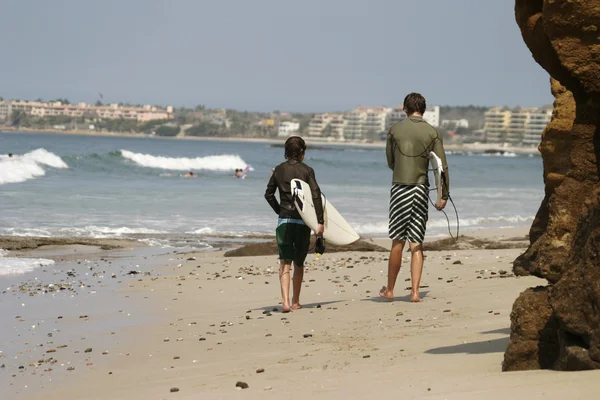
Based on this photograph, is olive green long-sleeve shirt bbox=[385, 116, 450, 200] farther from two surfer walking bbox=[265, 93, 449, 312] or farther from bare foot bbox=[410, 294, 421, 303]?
bare foot bbox=[410, 294, 421, 303]

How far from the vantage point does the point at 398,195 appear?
8.72m

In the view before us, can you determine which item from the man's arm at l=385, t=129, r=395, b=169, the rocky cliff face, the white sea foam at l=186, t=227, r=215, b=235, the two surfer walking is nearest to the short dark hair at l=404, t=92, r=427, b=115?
the two surfer walking

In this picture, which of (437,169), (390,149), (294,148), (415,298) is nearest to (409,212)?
(437,169)

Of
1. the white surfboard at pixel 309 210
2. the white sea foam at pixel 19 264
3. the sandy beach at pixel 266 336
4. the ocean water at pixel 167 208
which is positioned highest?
the white surfboard at pixel 309 210

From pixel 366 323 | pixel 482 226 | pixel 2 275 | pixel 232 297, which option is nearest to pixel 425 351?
pixel 366 323

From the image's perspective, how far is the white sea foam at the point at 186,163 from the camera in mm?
65438

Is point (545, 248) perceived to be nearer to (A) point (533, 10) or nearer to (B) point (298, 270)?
(A) point (533, 10)

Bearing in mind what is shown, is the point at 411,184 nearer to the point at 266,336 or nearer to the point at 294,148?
the point at 294,148

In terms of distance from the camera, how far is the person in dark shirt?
8.77m

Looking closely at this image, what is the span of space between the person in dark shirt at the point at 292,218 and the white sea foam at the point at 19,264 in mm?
4783

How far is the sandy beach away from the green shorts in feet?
1.52

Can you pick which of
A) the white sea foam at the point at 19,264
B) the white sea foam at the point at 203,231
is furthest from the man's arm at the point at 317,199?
the white sea foam at the point at 203,231

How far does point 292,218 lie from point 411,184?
103 cm

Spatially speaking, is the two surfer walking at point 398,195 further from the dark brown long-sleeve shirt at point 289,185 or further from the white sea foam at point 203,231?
the white sea foam at point 203,231
